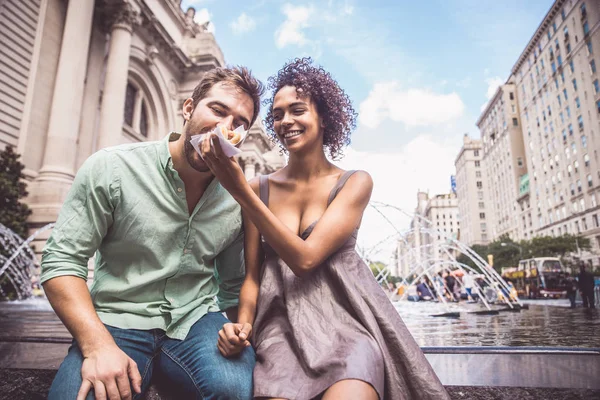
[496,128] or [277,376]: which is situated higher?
[496,128]

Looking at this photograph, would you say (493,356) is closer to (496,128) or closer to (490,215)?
(496,128)

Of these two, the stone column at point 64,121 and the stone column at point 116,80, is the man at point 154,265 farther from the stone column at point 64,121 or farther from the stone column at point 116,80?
the stone column at point 116,80

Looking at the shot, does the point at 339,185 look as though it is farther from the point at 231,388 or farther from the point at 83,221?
the point at 83,221

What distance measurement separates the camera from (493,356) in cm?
249

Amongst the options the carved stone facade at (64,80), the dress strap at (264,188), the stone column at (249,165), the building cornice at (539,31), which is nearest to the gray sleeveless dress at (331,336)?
the dress strap at (264,188)

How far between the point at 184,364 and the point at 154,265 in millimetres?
463

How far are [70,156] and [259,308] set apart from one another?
12.8 metres

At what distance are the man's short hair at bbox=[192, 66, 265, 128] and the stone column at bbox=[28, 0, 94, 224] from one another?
1096 centimetres

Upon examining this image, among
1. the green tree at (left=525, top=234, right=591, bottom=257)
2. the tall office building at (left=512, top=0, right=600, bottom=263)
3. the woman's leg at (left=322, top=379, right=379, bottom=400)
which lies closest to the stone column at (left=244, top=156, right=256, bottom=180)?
the woman's leg at (left=322, top=379, right=379, bottom=400)

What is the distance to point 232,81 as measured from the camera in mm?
2086

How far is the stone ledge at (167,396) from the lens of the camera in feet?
5.81

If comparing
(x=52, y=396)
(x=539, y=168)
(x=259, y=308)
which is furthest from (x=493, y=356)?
(x=539, y=168)

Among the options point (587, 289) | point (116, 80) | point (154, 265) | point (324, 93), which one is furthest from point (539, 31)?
point (154, 265)

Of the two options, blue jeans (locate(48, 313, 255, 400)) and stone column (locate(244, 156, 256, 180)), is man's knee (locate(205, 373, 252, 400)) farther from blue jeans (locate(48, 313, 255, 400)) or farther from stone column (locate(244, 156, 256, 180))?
stone column (locate(244, 156, 256, 180))
